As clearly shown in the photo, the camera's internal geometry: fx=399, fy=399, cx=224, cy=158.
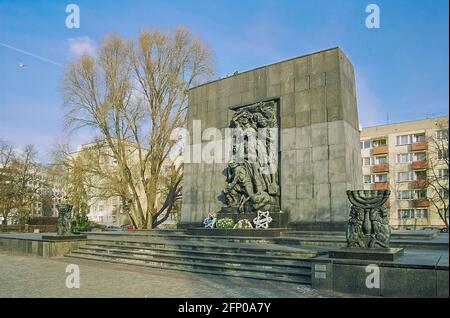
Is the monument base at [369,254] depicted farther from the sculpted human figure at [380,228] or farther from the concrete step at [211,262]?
the concrete step at [211,262]

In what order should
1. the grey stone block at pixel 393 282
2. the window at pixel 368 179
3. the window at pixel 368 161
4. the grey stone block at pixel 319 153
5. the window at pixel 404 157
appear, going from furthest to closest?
the window at pixel 368 161 → the window at pixel 368 179 → the window at pixel 404 157 → the grey stone block at pixel 319 153 → the grey stone block at pixel 393 282

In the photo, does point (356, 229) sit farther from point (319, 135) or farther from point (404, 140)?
point (404, 140)

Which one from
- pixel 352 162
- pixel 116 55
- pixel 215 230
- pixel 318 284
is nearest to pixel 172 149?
pixel 116 55

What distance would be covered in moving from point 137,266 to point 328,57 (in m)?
10.9

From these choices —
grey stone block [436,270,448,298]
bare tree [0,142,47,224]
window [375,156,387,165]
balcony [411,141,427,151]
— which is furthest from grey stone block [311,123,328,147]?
window [375,156,387,165]

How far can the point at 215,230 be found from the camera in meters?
16.4

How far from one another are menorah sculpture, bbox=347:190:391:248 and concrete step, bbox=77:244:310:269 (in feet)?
5.52

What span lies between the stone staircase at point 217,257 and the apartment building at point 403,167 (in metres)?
44.3

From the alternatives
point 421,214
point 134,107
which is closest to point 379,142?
point 421,214

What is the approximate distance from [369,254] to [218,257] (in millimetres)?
4936

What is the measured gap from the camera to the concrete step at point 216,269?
379 inches

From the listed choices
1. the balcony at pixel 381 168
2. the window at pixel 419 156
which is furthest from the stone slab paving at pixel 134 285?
the balcony at pixel 381 168
